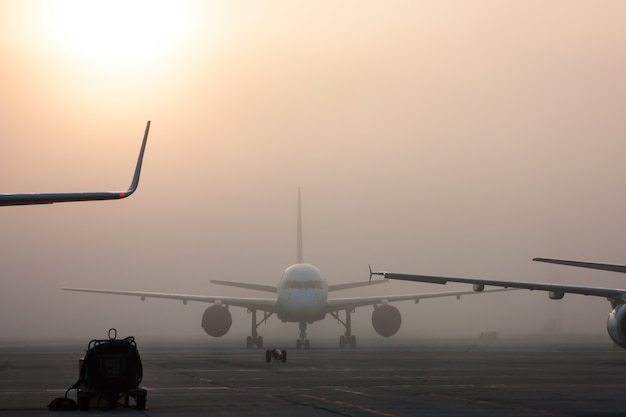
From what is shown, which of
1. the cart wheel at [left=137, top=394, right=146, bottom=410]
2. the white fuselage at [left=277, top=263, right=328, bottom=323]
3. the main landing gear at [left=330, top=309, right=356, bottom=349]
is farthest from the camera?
the main landing gear at [left=330, top=309, right=356, bottom=349]

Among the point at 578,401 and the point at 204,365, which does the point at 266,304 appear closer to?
the point at 204,365

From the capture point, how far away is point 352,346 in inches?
Result: 2655

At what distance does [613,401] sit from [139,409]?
30.5ft

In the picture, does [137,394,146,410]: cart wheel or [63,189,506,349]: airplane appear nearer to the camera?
[137,394,146,410]: cart wheel

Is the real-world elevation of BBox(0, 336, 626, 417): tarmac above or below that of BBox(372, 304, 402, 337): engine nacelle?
below

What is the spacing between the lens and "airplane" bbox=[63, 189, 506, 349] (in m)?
63.4

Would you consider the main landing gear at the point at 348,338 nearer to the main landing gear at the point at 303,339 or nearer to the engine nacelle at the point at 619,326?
the main landing gear at the point at 303,339

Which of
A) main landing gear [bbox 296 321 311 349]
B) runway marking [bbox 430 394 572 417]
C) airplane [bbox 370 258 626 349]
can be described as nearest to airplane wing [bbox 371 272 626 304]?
airplane [bbox 370 258 626 349]

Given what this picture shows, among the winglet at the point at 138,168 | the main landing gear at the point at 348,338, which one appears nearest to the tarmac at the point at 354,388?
the winglet at the point at 138,168

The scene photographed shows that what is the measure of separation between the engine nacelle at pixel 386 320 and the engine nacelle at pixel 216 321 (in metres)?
8.73

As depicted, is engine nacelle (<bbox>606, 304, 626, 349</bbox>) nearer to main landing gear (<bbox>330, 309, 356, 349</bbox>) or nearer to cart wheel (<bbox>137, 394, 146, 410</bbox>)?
cart wheel (<bbox>137, 394, 146, 410</bbox>)

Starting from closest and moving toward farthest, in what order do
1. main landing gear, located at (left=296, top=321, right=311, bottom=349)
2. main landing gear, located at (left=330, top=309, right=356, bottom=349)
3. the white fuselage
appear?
1. main landing gear, located at (left=296, top=321, right=311, bottom=349)
2. the white fuselage
3. main landing gear, located at (left=330, top=309, right=356, bottom=349)

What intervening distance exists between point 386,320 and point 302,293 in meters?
7.63

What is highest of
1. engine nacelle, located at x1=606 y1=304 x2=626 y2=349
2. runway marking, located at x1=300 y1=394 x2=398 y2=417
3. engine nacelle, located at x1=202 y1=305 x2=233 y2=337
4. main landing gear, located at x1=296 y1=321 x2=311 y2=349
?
engine nacelle, located at x1=202 y1=305 x2=233 y2=337
